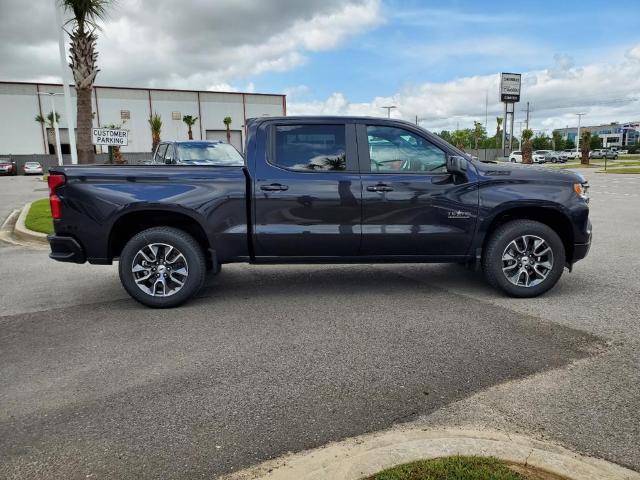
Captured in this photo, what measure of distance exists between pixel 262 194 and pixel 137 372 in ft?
7.19

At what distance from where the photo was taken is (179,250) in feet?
17.2

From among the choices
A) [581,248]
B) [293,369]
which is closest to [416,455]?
[293,369]

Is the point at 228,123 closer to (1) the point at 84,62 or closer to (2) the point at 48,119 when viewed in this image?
(2) the point at 48,119

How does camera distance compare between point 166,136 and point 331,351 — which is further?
point 166,136

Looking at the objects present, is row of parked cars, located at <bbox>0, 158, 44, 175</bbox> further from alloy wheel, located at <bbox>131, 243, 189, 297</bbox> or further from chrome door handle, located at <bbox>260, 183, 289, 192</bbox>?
chrome door handle, located at <bbox>260, 183, 289, 192</bbox>

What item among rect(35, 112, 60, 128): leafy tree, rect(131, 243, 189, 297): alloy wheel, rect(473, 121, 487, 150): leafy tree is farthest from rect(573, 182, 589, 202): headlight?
rect(473, 121, 487, 150): leafy tree

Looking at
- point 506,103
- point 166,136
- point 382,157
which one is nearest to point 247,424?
point 382,157

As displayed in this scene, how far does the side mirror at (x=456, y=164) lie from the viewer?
5.14 metres

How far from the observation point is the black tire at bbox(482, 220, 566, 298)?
17.6 ft

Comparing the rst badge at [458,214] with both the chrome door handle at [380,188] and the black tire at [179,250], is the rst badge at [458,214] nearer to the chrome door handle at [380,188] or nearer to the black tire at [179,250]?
the chrome door handle at [380,188]

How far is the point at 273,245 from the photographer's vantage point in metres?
5.29

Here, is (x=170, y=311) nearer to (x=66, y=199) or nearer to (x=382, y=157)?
Answer: (x=66, y=199)

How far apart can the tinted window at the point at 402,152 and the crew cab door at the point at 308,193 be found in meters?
0.24

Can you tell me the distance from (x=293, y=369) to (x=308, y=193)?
6.76 ft
